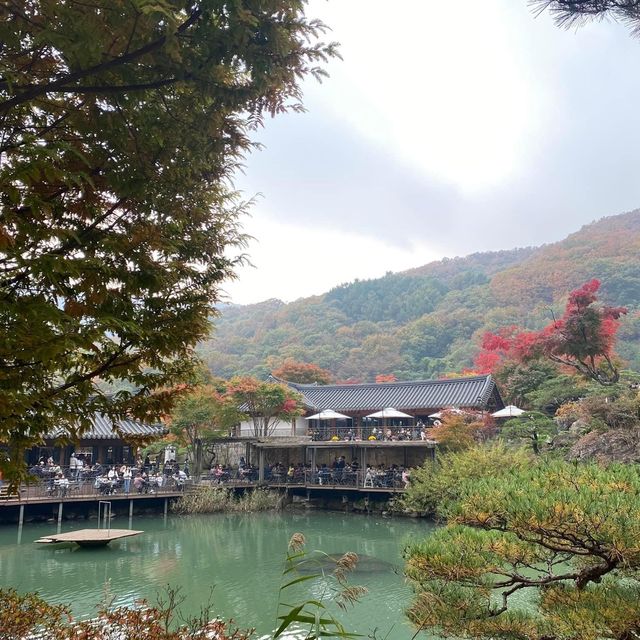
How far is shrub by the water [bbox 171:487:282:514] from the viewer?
19.9 metres

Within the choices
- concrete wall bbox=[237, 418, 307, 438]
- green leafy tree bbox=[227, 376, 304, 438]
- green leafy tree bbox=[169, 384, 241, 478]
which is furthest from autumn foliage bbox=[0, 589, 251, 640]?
concrete wall bbox=[237, 418, 307, 438]

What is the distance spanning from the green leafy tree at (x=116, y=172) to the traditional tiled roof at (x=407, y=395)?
21.7 metres

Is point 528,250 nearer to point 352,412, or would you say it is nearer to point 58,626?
point 352,412

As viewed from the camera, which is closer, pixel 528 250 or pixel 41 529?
pixel 41 529

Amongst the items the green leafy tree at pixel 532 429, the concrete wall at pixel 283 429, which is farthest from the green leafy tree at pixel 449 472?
the concrete wall at pixel 283 429

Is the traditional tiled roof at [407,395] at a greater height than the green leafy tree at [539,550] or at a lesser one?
greater

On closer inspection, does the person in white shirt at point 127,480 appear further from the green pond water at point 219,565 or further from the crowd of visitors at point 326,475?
the crowd of visitors at point 326,475

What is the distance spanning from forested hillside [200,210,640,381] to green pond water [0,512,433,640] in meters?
23.9

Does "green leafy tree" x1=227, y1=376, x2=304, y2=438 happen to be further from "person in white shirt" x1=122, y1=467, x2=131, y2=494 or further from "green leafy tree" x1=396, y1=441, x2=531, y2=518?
"green leafy tree" x1=396, y1=441, x2=531, y2=518

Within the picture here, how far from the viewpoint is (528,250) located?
8425 cm

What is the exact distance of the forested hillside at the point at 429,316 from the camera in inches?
1844

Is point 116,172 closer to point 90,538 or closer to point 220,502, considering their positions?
point 90,538

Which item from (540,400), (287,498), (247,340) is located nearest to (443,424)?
(540,400)

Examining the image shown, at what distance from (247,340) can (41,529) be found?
1630 inches
